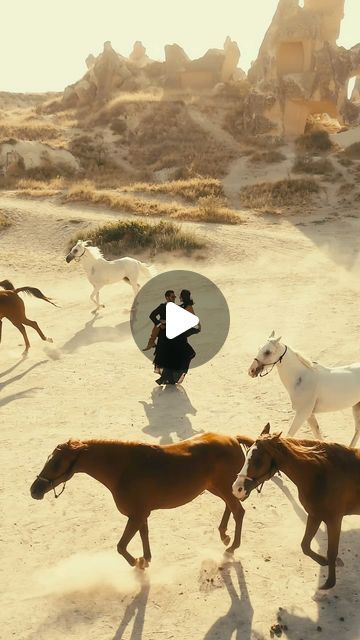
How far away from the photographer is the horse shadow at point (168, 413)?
8.54m

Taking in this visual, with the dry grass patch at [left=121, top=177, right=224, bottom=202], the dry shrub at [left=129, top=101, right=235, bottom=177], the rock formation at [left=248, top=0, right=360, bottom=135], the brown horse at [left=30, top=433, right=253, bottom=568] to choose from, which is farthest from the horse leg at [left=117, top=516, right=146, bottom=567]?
the rock formation at [left=248, top=0, right=360, bottom=135]

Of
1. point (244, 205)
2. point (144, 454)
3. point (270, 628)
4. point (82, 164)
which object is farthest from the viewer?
point (82, 164)

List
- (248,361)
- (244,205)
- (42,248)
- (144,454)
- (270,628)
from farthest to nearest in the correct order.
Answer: (244,205)
(42,248)
(248,361)
(144,454)
(270,628)

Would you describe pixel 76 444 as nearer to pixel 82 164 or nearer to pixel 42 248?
pixel 42 248

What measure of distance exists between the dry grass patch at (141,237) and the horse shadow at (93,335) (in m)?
6.25

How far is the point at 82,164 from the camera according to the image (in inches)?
1379

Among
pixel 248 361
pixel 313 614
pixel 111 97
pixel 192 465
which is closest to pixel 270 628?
pixel 313 614

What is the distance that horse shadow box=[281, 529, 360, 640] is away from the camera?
16.1ft

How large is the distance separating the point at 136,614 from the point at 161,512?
1600 millimetres

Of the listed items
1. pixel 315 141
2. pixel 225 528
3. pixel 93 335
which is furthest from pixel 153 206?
pixel 225 528

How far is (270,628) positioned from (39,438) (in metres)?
4.76

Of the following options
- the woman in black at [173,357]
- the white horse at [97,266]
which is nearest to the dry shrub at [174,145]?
the white horse at [97,266]

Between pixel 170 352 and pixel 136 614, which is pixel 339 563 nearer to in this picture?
pixel 136 614

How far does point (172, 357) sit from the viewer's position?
991cm
